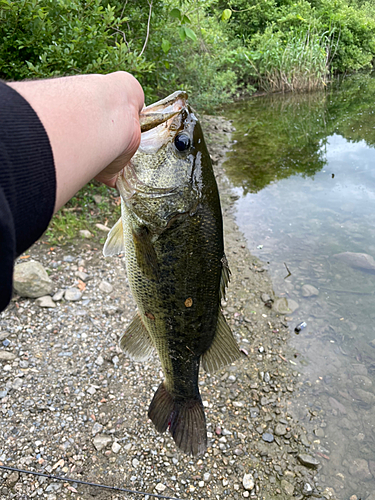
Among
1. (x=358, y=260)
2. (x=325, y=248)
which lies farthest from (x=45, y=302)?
(x=358, y=260)

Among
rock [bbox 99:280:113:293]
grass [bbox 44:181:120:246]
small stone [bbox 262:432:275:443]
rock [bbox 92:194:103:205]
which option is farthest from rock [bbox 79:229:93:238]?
small stone [bbox 262:432:275:443]

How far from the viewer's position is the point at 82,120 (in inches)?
41.8

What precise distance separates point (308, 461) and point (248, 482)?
579mm

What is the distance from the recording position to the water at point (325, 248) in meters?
3.19

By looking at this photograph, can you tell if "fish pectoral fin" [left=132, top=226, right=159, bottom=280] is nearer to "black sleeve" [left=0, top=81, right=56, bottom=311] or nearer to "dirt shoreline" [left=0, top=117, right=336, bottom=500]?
"black sleeve" [left=0, top=81, right=56, bottom=311]

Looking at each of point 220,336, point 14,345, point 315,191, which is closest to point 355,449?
point 220,336

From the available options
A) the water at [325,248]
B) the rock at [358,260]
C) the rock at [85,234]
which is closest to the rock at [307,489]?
the water at [325,248]

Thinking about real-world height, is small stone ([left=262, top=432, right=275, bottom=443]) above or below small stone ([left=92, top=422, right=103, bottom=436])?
below

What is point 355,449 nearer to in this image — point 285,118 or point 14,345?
point 14,345

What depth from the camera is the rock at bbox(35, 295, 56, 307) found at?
368 cm

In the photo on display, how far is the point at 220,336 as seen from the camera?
206cm

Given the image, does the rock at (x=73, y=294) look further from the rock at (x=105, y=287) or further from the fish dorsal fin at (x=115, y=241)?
the fish dorsal fin at (x=115, y=241)

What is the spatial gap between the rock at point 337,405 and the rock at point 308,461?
630mm

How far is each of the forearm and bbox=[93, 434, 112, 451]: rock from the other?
7.74 feet
